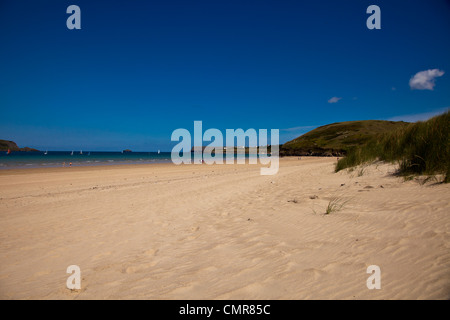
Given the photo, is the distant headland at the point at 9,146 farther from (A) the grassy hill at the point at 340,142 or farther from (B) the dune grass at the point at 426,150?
(B) the dune grass at the point at 426,150

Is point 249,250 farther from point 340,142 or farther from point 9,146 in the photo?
point 9,146

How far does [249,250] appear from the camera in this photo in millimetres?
3152

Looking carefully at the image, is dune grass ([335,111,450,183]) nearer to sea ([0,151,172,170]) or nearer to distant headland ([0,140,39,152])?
sea ([0,151,172,170])

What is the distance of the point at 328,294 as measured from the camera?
2.01m

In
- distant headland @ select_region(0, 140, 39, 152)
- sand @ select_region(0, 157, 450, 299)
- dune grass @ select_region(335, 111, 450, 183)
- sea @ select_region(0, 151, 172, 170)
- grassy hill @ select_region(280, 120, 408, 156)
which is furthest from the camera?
distant headland @ select_region(0, 140, 39, 152)

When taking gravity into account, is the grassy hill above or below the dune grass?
above

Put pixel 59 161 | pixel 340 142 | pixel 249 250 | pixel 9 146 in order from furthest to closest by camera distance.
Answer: pixel 9 146, pixel 340 142, pixel 59 161, pixel 249 250

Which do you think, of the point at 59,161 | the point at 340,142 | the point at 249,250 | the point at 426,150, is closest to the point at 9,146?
the point at 59,161

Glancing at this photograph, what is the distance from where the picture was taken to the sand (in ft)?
7.20

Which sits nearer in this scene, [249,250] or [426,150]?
[249,250]

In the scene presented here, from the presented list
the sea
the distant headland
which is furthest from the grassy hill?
the distant headland
